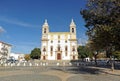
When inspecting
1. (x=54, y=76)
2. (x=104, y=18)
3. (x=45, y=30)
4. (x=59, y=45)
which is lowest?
(x=54, y=76)

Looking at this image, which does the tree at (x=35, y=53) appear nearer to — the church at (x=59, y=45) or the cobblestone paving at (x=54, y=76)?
the church at (x=59, y=45)

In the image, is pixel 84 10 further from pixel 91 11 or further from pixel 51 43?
pixel 51 43

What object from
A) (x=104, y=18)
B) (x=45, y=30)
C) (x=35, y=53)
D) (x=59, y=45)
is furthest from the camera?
(x=35, y=53)

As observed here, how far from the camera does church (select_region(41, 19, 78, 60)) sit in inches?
3720

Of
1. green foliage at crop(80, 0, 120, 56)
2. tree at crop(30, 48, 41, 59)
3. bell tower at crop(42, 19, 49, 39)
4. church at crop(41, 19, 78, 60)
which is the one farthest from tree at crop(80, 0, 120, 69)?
tree at crop(30, 48, 41, 59)

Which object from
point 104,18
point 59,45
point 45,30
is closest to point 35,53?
point 45,30

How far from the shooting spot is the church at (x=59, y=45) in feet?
310

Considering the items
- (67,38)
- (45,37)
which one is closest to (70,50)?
(67,38)

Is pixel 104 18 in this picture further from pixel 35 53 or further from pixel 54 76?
pixel 35 53

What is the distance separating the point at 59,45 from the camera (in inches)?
3797

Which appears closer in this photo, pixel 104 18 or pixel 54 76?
pixel 54 76

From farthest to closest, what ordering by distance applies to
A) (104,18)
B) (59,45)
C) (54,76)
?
(59,45) → (104,18) → (54,76)

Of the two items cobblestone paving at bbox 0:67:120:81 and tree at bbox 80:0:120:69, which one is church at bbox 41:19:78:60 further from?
tree at bbox 80:0:120:69

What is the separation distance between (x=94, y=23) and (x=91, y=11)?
55.2 inches
